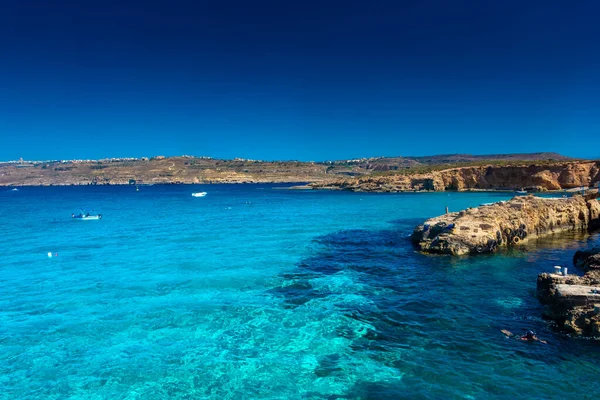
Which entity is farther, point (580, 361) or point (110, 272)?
point (110, 272)

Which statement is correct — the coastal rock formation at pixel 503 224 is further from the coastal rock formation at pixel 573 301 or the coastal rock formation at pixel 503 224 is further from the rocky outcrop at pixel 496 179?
the rocky outcrop at pixel 496 179

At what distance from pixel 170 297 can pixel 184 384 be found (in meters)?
7.43

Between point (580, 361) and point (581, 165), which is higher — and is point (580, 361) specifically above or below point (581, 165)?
below

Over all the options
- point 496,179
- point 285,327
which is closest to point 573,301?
point 285,327

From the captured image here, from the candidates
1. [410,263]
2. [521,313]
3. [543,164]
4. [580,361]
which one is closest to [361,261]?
[410,263]

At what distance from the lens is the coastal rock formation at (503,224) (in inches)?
910

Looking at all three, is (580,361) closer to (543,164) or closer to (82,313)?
(82,313)

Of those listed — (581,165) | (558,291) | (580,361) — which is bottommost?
(580,361)

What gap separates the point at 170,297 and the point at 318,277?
7568mm

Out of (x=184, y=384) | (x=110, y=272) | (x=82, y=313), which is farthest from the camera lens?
(x=110, y=272)

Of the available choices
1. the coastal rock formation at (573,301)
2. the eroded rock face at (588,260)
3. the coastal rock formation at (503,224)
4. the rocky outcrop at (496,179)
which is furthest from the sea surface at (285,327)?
the rocky outcrop at (496,179)

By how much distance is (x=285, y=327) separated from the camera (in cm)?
1306

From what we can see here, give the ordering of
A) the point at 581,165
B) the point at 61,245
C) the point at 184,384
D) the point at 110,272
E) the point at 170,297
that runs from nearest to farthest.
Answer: the point at 184,384, the point at 170,297, the point at 110,272, the point at 61,245, the point at 581,165

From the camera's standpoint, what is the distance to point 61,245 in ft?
98.5
